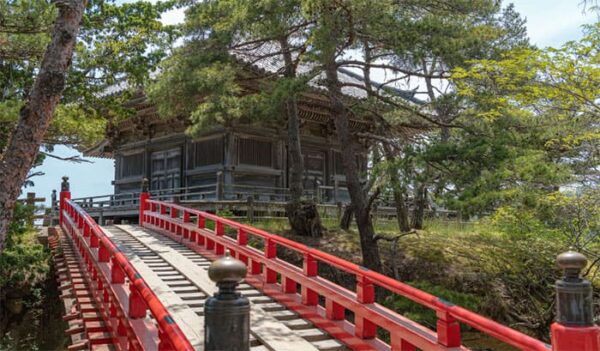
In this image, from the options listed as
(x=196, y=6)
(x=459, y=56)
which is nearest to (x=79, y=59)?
(x=196, y=6)

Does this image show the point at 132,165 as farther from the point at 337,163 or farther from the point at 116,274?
the point at 116,274

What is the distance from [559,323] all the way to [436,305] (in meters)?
1.28

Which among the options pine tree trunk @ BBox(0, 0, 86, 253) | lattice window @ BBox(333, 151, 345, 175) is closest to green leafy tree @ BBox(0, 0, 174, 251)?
pine tree trunk @ BBox(0, 0, 86, 253)

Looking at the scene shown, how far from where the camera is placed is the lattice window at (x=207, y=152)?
56.8ft

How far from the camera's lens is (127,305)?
5859 millimetres

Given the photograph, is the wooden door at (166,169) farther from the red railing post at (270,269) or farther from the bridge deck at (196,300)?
the red railing post at (270,269)

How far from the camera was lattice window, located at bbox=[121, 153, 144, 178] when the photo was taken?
20467mm

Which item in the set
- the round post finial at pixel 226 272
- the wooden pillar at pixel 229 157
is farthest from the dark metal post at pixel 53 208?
the round post finial at pixel 226 272

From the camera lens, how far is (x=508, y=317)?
11.3 metres

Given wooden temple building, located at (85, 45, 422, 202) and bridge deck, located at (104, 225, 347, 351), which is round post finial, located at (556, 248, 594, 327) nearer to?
bridge deck, located at (104, 225, 347, 351)

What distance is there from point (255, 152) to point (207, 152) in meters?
1.71

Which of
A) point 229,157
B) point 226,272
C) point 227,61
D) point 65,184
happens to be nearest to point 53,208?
point 65,184

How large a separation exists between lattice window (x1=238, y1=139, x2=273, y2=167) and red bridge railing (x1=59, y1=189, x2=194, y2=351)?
8.36 meters

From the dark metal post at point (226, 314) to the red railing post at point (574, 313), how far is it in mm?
2497
